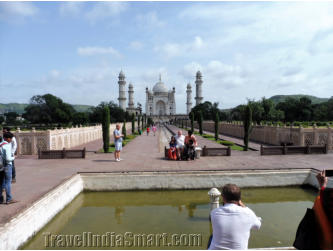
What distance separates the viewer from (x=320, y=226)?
201 centimetres

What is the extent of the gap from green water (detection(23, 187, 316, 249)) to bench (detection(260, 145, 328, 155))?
3994 mm

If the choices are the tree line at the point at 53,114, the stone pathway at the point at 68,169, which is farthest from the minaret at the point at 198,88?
the stone pathway at the point at 68,169

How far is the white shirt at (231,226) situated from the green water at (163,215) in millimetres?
2351

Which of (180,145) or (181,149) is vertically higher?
(180,145)

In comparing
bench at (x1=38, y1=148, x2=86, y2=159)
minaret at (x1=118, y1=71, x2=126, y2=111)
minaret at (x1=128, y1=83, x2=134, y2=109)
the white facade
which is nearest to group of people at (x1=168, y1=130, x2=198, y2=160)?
bench at (x1=38, y1=148, x2=86, y2=159)

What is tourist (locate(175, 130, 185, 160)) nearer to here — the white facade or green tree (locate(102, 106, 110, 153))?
green tree (locate(102, 106, 110, 153))

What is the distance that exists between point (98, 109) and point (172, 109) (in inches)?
2145

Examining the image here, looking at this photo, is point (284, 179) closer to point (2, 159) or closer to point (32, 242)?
point (32, 242)

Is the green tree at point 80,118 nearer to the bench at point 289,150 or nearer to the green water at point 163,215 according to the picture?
the bench at point 289,150

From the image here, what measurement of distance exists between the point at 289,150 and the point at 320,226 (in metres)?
10.7

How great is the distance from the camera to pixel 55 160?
10.8 metres

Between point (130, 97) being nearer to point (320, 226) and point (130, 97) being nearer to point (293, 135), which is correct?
point (293, 135)

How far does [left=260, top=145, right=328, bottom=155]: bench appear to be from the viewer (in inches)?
456

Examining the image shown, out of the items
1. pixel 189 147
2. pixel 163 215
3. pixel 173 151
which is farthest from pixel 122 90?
pixel 163 215
